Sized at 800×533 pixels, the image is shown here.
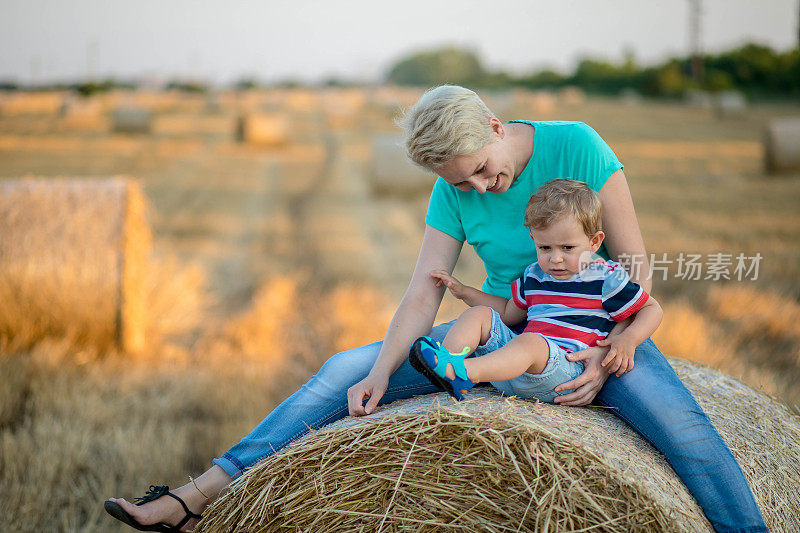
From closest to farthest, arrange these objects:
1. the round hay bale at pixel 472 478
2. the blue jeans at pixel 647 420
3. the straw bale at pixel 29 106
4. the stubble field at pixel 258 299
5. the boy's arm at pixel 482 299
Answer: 1. the round hay bale at pixel 472 478
2. the blue jeans at pixel 647 420
3. the boy's arm at pixel 482 299
4. the stubble field at pixel 258 299
5. the straw bale at pixel 29 106

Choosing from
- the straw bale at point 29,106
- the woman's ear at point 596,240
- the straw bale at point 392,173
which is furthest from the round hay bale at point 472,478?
the straw bale at point 29,106

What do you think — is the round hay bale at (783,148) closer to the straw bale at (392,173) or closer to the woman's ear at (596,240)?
the straw bale at (392,173)

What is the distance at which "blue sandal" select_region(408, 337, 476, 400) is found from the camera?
2.10 m

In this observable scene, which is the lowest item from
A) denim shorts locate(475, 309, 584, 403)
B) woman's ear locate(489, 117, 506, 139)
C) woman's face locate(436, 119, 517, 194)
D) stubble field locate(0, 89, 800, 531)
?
stubble field locate(0, 89, 800, 531)

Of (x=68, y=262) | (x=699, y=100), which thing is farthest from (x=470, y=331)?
(x=699, y=100)

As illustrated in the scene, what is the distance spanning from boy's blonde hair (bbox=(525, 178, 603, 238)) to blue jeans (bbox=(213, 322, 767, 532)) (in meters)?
0.49

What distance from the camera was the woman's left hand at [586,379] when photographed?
2.32 meters

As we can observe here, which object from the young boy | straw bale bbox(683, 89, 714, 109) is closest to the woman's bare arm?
the young boy

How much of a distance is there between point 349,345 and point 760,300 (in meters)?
3.30

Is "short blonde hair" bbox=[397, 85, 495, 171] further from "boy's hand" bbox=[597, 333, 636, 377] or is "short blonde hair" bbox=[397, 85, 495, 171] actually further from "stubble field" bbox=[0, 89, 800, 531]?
Result: "stubble field" bbox=[0, 89, 800, 531]

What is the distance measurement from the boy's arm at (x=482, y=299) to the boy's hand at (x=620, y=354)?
39 centimetres

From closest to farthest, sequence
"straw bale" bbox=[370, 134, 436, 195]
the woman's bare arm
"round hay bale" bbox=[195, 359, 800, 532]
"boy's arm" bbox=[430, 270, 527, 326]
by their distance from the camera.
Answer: "round hay bale" bbox=[195, 359, 800, 532] < the woman's bare arm < "boy's arm" bbox=[430, 270, 527, 326] < "straw bale" bbox=[370, 134, 436, 195]

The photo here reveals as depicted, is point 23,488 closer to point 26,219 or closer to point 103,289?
point 103,289

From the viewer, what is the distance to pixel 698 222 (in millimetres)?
8688
